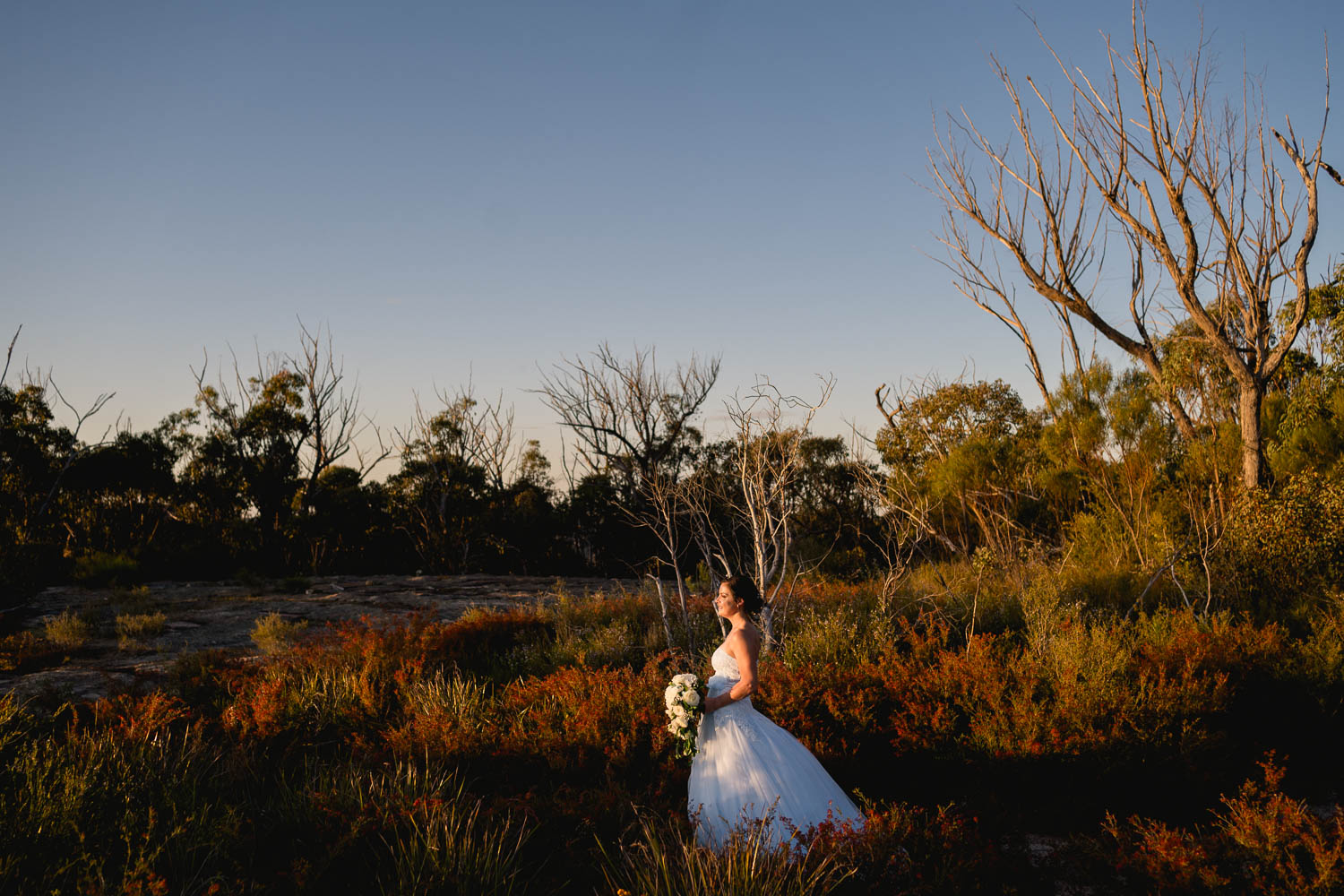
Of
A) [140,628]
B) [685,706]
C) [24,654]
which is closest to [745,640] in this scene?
[685,706]

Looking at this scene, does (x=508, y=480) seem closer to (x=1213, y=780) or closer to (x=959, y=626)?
(x=959, y=626)

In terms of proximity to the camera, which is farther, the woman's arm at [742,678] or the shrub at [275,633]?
the shrub at [275,633]

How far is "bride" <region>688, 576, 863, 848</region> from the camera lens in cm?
398

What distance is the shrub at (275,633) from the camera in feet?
26.7

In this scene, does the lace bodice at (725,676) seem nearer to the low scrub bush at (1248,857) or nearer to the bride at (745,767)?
the bride at (745,767)

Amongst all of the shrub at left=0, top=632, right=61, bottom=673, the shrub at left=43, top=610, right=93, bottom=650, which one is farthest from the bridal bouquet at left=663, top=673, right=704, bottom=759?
the shrub at left=43, top=610, right=93, bottom=650

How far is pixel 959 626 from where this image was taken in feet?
28.5

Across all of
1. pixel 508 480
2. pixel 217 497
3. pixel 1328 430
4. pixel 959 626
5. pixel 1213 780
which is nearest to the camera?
pixel 1213 780

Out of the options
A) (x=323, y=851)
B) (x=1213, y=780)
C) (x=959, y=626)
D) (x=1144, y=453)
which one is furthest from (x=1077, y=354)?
(x=323, y=851)

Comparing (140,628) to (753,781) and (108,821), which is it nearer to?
(108,821)

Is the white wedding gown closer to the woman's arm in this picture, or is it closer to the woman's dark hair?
the woman's arm

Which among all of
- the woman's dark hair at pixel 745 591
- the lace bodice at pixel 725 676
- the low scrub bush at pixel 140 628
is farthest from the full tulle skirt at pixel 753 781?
the low scrub bush at pixel 140 628

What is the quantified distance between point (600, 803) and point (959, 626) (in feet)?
19.1

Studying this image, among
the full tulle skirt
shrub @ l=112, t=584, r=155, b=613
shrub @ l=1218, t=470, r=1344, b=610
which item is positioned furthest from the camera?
shrub @ l=112, t=584, r=155, b=613
